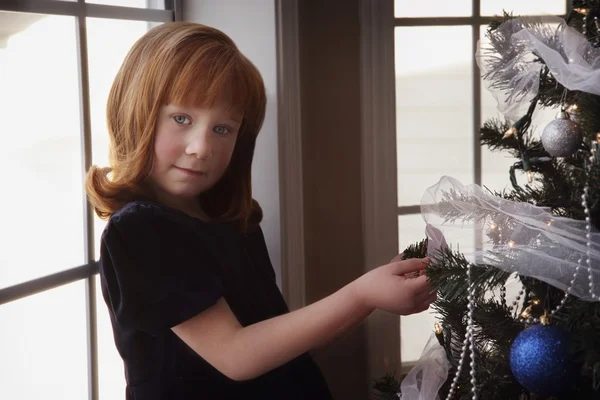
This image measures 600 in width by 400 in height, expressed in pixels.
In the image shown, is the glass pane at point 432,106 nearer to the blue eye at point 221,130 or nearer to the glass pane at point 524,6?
the glass pane at point 524,6

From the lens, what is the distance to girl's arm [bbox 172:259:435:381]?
0.89 m

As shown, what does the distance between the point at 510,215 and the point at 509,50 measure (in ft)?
0.69

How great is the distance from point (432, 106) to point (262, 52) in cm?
50

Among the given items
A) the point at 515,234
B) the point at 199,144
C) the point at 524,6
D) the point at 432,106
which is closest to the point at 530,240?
the point at 515,234

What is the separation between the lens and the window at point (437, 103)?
1562 millimetres

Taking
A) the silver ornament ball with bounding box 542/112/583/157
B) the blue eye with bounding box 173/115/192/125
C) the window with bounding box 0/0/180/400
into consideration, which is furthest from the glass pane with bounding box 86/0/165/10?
the silver ornament ball with bounding box 542/112/583/157

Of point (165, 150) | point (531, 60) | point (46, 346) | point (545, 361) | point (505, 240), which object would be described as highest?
point (531, 60)

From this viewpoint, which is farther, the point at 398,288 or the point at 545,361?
the point at 398,288

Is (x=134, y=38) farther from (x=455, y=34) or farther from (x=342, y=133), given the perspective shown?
(x=455, y=34)

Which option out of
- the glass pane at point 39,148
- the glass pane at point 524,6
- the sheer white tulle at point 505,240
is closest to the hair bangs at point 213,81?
the glass pane at point 39,148

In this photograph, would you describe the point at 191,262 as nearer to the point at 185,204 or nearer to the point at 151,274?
the point at 151,274

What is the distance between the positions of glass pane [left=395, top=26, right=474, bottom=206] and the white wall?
1.25 feet

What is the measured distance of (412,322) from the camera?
64.5 inches

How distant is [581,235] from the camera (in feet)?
2.16
